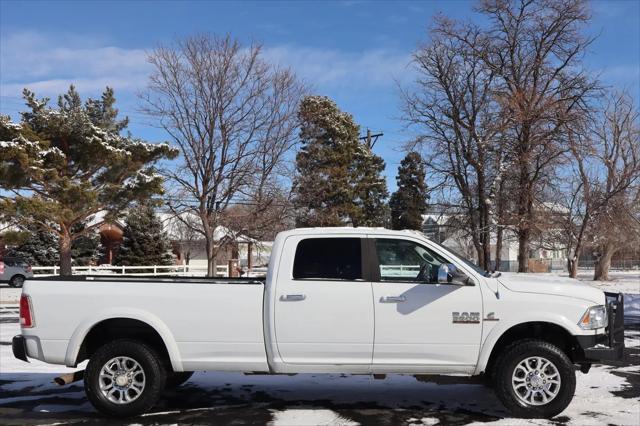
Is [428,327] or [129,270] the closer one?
[428,327]

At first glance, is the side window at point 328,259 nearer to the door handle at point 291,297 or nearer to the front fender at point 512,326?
the door handle at point 291,297

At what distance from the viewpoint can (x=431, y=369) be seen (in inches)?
234

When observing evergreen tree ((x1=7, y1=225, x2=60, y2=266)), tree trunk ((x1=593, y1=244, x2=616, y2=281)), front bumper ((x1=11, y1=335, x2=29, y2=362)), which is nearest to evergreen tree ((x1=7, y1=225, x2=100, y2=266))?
evergreen tree ((x1=7, y1=225, x2=60, y2=266))

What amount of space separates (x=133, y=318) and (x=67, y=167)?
20.6 metres

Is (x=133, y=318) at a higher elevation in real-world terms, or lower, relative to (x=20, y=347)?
higher

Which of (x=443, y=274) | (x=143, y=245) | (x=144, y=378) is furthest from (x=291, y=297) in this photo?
(x=143, y=245)

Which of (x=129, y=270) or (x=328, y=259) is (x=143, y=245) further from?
(x=328, y=259)

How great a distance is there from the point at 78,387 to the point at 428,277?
4.68m

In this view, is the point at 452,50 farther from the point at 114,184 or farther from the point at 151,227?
the point at 151,227

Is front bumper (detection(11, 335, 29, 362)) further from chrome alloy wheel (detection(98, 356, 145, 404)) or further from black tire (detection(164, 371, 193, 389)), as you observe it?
black tire (detection(164, 371, 193, 389))

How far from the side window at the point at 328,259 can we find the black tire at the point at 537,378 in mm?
1691

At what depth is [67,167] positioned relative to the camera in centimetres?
2450

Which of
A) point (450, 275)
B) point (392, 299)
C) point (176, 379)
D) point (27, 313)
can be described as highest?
point (450, 275)

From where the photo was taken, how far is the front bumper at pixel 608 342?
231 inches
